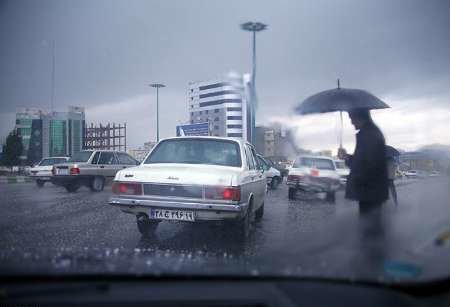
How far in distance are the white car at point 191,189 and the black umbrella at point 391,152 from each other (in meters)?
1.93

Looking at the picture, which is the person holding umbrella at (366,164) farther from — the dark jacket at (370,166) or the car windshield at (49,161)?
the car windshield at (49,161)

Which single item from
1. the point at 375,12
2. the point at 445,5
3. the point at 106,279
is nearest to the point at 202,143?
the point at 375,12

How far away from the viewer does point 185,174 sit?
540 centimetres

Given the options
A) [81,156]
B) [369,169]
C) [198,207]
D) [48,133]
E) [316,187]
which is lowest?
[198,207]

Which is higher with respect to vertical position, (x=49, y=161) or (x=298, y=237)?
(x=49, y=161)

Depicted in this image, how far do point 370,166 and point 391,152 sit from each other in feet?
0.96

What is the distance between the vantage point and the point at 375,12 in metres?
4.78

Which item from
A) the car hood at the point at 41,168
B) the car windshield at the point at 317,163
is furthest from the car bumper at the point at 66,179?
the car windshield at the point at 317,163

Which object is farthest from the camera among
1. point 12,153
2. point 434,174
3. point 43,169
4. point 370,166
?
point 43,169

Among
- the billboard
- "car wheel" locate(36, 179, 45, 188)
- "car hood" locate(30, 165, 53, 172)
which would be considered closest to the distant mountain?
the billboard

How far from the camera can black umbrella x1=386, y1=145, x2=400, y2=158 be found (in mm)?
4034

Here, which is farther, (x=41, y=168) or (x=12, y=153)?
(x=41, y=168)

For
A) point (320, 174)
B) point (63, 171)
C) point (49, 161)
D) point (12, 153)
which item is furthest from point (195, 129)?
A: point (12, 153)

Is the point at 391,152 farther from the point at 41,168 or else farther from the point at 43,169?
the point at 41,168
